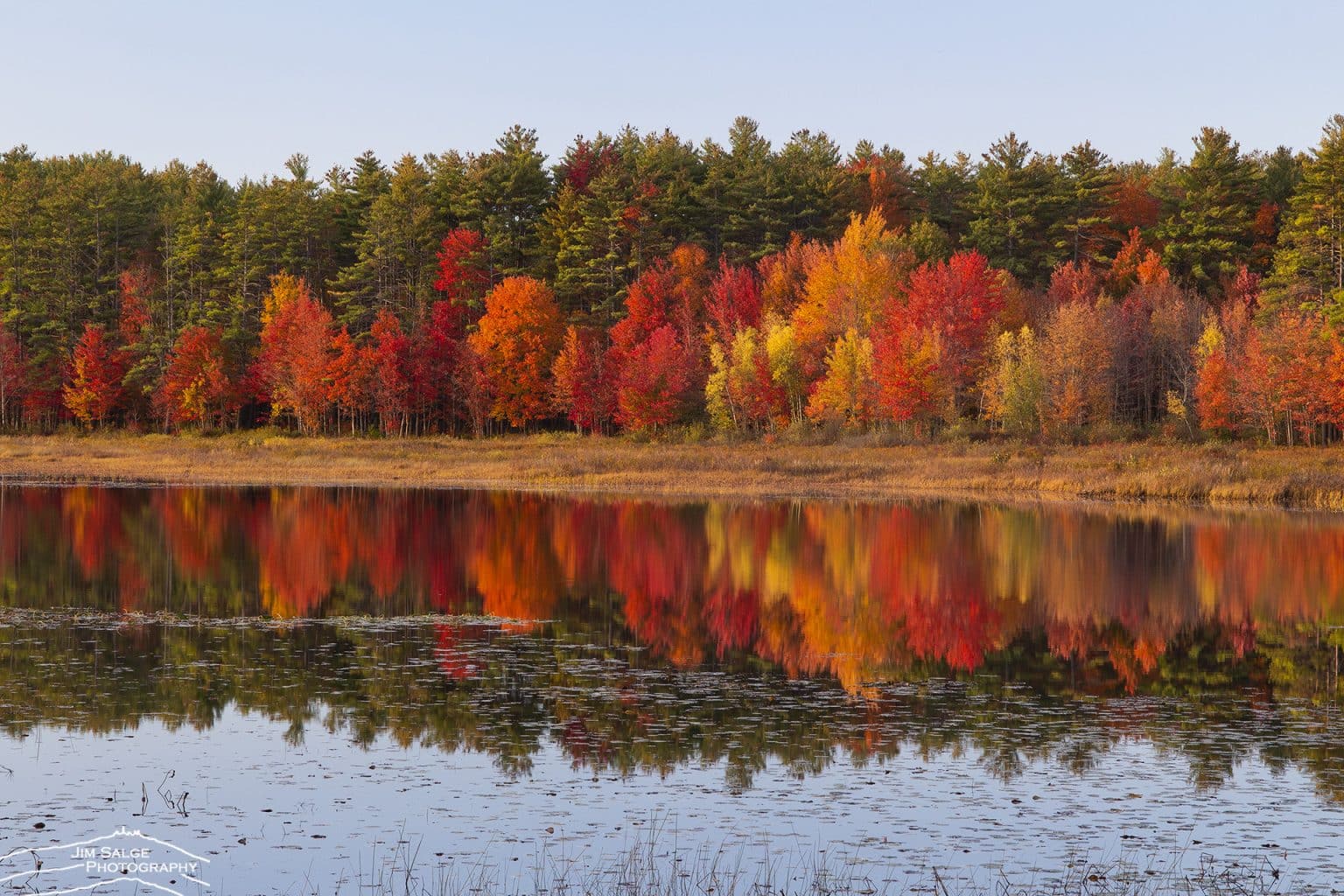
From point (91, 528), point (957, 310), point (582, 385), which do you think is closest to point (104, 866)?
point (91, 528)

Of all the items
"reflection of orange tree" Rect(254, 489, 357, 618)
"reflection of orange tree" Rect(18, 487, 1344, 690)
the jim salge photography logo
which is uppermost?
the jim salge photography logo

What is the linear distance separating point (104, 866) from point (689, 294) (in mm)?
82437

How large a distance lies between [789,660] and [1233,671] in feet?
22.1

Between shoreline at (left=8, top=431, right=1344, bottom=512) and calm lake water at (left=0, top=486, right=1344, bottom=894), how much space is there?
20201 mm

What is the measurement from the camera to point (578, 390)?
8838cm

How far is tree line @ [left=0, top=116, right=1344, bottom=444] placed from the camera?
76.2 meters

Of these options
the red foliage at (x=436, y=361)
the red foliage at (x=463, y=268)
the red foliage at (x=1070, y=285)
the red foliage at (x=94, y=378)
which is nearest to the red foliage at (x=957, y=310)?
the red foliage at (x=1070, y=285)

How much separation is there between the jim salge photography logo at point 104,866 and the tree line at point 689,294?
65.0m

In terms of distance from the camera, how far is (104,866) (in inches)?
440

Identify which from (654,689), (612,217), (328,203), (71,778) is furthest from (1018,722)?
(328,203)

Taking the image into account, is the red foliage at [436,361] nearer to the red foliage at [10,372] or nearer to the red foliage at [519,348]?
the red foliage at [519,348]

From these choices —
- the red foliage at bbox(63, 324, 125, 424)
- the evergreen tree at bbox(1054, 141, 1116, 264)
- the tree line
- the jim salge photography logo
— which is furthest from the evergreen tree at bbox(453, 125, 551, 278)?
the jim salge photography logo

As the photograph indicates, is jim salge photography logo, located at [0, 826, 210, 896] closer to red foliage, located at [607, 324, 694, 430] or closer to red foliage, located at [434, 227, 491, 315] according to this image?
red foliage, located at [607, 324, 694, 430]

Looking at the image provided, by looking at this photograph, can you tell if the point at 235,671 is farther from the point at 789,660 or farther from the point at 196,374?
the point at 196,374
